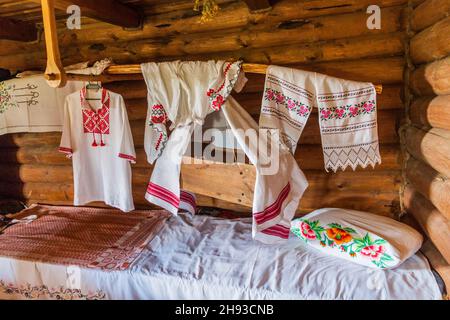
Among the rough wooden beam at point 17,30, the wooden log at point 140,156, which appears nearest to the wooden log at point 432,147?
the wooden log at point 140,156

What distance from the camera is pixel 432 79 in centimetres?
184

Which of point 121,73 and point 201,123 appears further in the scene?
point 121,73

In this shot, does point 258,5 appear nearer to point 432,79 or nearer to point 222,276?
point 432,79

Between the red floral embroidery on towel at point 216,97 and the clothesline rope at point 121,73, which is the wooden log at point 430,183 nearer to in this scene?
the clothesline rope at point 121,73

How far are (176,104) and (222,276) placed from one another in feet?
3.80

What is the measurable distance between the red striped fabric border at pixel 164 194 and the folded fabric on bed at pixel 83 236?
37 cm

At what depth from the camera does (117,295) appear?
2016 millimetres

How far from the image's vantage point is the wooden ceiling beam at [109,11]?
201 cm

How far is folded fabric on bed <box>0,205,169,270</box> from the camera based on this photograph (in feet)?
7.17

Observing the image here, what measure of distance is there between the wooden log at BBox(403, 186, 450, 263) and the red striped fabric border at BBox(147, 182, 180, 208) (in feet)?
5.28

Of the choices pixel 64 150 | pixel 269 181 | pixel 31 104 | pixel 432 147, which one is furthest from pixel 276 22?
pixel 31 104

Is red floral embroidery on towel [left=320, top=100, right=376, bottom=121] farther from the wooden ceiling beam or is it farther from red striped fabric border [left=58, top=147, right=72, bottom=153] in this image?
red striped fabric border [left=58, top=147, right=72, bottom=153]

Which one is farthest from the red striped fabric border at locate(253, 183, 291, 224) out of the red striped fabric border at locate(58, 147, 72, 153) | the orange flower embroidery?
the red striped fabric border at locate(58, 147, 72, 153)
